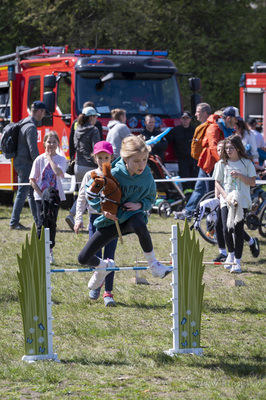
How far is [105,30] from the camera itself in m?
25.9

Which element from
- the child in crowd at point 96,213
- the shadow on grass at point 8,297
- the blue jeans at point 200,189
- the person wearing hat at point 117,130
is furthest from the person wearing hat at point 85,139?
the shadow on grass at point 8,297

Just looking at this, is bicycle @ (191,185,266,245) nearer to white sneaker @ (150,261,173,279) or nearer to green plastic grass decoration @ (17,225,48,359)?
white sneaker @ (150,261,173,279)

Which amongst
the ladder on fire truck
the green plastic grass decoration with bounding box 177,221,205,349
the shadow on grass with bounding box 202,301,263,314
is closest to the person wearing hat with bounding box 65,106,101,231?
the ladder on fire truck

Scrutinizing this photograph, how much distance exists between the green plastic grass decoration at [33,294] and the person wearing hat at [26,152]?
548 centimetres

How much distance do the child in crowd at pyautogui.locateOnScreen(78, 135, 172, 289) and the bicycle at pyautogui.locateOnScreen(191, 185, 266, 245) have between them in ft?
12.3

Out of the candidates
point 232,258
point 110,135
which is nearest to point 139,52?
point 110,135

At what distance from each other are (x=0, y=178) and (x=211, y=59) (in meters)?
15.7

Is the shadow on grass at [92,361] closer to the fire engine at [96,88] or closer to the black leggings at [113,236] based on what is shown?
the black leggings at [113,236]

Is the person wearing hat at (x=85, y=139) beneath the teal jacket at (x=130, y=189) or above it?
above

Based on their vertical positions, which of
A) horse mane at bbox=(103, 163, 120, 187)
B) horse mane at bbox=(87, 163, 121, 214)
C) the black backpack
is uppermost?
the black backpack

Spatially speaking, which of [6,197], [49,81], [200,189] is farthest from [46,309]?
[6,197]

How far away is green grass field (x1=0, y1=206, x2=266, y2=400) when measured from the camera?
15.6ft

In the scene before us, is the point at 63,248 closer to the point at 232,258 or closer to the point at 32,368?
the point at 232,258

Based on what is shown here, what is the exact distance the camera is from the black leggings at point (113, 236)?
5988 mm
